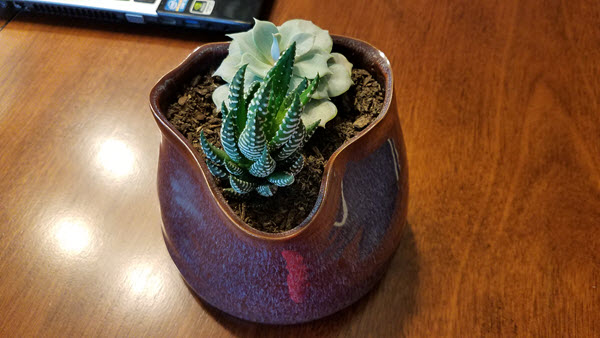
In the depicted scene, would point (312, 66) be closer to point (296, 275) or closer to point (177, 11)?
point (296, 275)

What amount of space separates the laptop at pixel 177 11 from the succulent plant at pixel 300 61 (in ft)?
0.73

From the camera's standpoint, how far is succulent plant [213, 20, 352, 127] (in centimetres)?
38

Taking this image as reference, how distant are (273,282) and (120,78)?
359 mm

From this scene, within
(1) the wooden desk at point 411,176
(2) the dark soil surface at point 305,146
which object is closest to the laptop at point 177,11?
(1) the wooden desk at point 411,176

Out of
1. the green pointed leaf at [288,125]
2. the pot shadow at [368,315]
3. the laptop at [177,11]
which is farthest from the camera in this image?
the laptop at [177,11]

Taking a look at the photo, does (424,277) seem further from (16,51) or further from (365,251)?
(16,51)

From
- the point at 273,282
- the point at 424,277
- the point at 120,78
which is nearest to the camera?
the point at 273,282

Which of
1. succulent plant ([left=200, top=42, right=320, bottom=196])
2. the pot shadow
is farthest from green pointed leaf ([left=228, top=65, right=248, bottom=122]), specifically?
the pot shadow

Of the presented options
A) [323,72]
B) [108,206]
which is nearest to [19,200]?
[108,206]

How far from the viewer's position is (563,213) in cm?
49

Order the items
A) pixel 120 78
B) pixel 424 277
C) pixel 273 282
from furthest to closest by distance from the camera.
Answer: pixel 120 78 → pixel 424 277 → pixel 273 282

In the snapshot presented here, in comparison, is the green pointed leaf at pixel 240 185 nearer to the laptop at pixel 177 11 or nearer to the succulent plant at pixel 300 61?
the succulent plant at pixel 300 61

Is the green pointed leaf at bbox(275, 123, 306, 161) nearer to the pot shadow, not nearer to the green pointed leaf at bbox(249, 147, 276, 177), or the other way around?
the green pointed leaf at bbox(249, 147, 276, 177)

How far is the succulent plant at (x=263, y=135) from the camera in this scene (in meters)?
0.31
